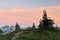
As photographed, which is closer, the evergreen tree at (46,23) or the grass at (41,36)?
the grass at (41,36)

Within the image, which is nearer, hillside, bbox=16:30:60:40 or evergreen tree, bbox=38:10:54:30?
hillside, bbox=16:30:60:40

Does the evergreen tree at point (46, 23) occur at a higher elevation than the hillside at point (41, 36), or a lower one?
higher

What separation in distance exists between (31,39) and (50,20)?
13.2 meters

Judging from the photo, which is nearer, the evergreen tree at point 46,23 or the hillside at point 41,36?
the hillside at point 41,36

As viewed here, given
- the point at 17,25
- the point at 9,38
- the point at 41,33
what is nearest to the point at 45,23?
the point at 41,33

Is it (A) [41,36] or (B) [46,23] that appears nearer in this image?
(A) [41,36]

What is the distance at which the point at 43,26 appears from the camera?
59.5 metres

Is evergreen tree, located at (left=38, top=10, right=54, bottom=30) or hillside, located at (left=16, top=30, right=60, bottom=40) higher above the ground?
evergreen tree, located at (left=38, top=10, right=54, bottom=30)

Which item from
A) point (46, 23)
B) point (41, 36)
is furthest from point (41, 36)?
point (46, 23)

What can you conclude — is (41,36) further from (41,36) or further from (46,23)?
Answer: (46,23)

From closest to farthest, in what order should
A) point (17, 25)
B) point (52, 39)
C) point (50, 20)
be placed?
point (52, 39) → point (50, 20) → point (17, 25)

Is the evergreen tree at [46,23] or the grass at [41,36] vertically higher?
the evergreen tree at [46,23]

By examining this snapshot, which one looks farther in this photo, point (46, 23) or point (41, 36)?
point (46, 23)

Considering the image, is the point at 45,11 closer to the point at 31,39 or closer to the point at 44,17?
the point at 44,17
